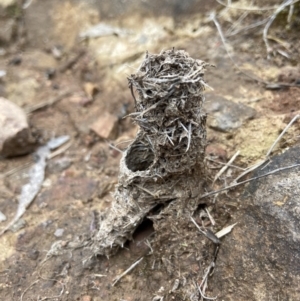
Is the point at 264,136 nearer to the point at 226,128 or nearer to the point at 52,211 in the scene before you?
the point at 226,128

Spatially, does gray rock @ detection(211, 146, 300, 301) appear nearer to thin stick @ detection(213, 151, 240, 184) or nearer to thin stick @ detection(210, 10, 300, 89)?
thin stick @ detection(213, 151, 240, 184)

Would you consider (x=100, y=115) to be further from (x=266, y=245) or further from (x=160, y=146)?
(x=266, y=245)

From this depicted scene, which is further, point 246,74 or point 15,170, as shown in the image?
point 15,170

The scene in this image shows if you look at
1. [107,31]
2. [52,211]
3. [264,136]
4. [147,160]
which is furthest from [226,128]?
[107,31]

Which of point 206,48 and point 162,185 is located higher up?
point 162,185

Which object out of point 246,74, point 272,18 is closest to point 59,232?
point 246,74

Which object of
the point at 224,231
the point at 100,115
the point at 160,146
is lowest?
the point at 100,115

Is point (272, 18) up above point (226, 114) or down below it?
above

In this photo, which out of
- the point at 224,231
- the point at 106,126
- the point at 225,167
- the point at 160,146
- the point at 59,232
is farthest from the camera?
the point at 106,126
